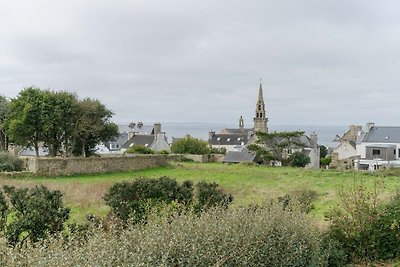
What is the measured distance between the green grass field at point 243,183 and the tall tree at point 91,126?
8552 mm

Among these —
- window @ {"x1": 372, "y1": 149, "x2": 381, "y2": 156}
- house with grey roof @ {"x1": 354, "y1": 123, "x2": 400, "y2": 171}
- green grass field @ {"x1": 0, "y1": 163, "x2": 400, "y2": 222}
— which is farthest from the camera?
window @ {"x1": 372, "y1": 149, "x2": 381, "y2": 156}

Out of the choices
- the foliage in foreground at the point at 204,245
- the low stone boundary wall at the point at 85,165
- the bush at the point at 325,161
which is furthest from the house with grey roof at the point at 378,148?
the foliage in foreground at the point at 204,245

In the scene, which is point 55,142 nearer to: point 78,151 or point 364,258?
point 78,151

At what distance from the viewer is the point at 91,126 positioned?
34.9m

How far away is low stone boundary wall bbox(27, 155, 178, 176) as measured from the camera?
24745 millimetres

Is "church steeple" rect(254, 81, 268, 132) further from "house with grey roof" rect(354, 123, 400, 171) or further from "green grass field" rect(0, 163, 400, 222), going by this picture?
"green grass field" rect(0, 163, 400, 222)

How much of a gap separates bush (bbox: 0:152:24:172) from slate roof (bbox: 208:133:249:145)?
1982 inches

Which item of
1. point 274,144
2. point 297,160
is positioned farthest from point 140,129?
point 297,160

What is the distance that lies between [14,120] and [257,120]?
45.8 metres

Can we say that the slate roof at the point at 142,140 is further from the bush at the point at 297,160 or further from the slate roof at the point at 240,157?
the bush at the point at 297,160

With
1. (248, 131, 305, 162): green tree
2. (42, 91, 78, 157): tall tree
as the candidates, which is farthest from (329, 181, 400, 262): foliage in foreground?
(248, 131, 305, 162): green tree

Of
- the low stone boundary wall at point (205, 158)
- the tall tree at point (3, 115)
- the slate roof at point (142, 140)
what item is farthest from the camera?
the slate roof at point (142, 140)

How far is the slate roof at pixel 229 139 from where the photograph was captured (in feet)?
242

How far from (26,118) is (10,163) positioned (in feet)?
25.6
